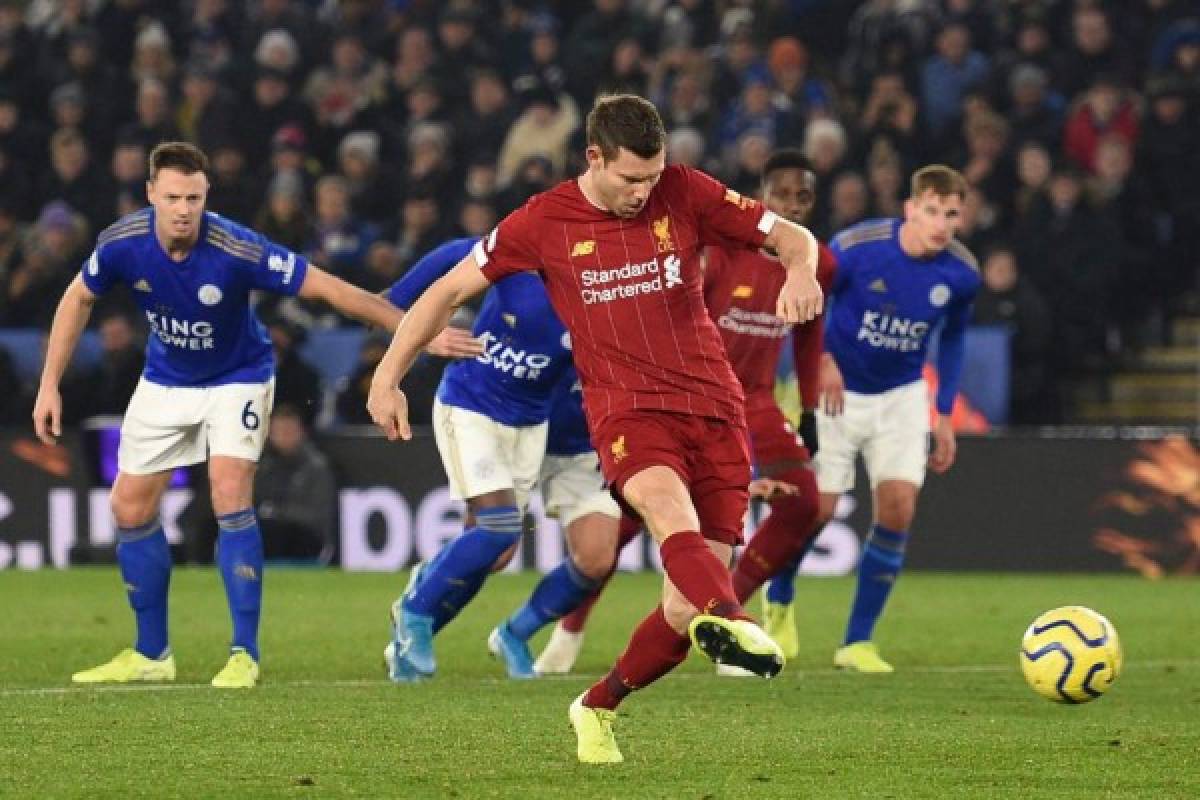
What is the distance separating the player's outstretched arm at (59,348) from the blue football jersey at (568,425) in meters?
2.17

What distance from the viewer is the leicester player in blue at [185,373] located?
34.3ft

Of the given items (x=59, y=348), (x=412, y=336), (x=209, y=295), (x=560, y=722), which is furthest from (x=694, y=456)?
(x=59, y=348)

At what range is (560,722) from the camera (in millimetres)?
8961

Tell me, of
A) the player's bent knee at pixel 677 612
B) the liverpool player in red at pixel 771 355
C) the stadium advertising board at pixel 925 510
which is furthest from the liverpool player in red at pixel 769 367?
the stadium advertising board at pixel 925 510

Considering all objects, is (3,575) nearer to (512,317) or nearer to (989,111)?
(512,317)

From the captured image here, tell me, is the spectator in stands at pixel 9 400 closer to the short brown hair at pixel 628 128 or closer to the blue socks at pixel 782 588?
the blue socks at pixel 782 588

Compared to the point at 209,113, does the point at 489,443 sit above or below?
below

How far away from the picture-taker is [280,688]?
1027 cm

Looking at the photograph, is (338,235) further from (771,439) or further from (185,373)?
(185,373)

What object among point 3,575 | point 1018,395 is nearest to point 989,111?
point 1018,395

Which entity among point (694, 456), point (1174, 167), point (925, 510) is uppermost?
point (1174, 167)

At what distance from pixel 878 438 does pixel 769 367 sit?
722 mm

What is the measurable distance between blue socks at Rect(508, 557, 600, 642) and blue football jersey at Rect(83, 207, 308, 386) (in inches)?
72.9

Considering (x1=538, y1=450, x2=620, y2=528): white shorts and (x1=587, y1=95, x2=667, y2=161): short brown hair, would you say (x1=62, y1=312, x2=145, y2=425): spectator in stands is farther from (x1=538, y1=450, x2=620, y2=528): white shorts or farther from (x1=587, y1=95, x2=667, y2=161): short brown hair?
(x1=587, y1=95, x2=667, y2=161): short brown hair
